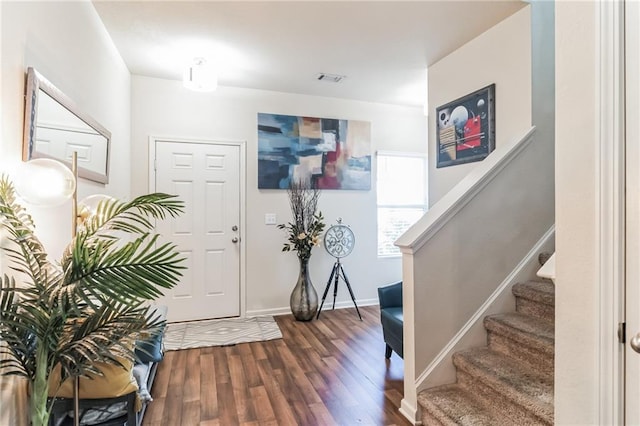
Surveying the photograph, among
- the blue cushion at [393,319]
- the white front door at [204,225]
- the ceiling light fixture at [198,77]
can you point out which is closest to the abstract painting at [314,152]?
the white front door at [204,225]

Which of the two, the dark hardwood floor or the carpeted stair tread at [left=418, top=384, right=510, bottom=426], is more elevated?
the carpeted stair tread at [left=418, top=384, right=510, bottom=426]

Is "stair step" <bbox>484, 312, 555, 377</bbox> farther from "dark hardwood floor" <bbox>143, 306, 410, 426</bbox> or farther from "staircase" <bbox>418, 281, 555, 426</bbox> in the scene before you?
"dark hardwood floor" <bbox>143, 306, 410, 426</bbox>

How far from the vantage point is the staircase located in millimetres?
1617

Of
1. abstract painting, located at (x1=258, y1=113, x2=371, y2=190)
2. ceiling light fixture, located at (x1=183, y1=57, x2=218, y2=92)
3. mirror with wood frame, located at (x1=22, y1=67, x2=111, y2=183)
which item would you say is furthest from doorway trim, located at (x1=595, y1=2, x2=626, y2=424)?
abstract painting, located at (x1=258, y1=113, x2=371, y2=190)

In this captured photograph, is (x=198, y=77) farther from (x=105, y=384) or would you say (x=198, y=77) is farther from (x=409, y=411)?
(x=409, y=411)

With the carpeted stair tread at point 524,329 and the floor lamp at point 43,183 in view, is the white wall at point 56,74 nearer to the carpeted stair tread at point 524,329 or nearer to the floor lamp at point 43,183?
the floor lamp at point 43,183

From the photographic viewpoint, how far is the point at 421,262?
1966 mm

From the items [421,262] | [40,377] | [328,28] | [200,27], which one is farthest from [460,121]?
[40,377]

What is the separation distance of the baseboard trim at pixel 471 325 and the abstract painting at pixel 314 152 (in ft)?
7.41

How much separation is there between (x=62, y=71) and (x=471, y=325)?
9.11 feet

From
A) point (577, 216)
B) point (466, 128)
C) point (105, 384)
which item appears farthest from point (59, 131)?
point (466, 128)

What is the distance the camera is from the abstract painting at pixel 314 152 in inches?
153

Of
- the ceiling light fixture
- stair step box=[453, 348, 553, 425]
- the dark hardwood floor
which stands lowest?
the dark hardwood floor

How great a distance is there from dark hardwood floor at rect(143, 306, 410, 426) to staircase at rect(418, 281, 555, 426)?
33 centimetres
